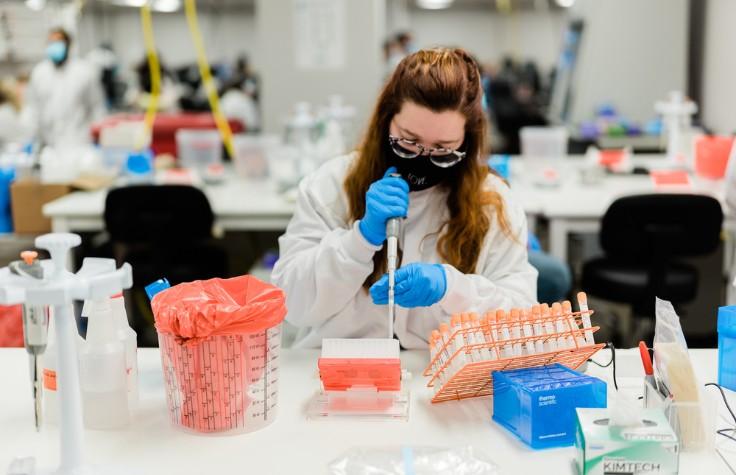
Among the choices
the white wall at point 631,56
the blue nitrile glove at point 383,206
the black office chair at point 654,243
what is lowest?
the black office chair at point 654,243

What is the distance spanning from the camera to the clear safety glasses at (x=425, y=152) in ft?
5.48

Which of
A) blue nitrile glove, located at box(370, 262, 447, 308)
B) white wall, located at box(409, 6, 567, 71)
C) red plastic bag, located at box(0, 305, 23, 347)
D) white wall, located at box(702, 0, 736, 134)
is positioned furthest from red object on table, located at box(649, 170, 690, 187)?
white wall, located at box(409, 6, 567, 71)

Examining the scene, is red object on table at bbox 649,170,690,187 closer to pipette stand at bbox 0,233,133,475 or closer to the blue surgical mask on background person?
pipette stand at bbox 0,233,133,475

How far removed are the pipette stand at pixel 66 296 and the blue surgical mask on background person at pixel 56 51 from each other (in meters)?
4.72

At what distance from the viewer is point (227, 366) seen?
3.99 feet

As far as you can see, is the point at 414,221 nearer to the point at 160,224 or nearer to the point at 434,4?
the point at 160,224

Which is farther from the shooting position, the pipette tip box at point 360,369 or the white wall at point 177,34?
the white wall at point 177,34

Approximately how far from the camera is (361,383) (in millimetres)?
1303

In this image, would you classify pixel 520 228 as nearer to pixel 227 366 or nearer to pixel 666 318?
pixel 666 318

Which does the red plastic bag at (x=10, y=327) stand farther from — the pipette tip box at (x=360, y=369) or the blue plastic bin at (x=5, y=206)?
the blue plastic bin at (x=5, y=206)

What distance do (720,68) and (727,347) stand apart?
10.8ft

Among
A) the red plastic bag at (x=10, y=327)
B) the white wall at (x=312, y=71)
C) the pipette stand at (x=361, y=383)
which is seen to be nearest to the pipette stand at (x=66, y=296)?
the pipette stand at (x=361, y=383)

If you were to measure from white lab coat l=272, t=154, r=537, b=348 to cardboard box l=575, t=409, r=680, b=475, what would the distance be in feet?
1.84

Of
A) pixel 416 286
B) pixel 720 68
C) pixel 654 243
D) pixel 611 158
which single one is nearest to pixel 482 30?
pixel 720 68
